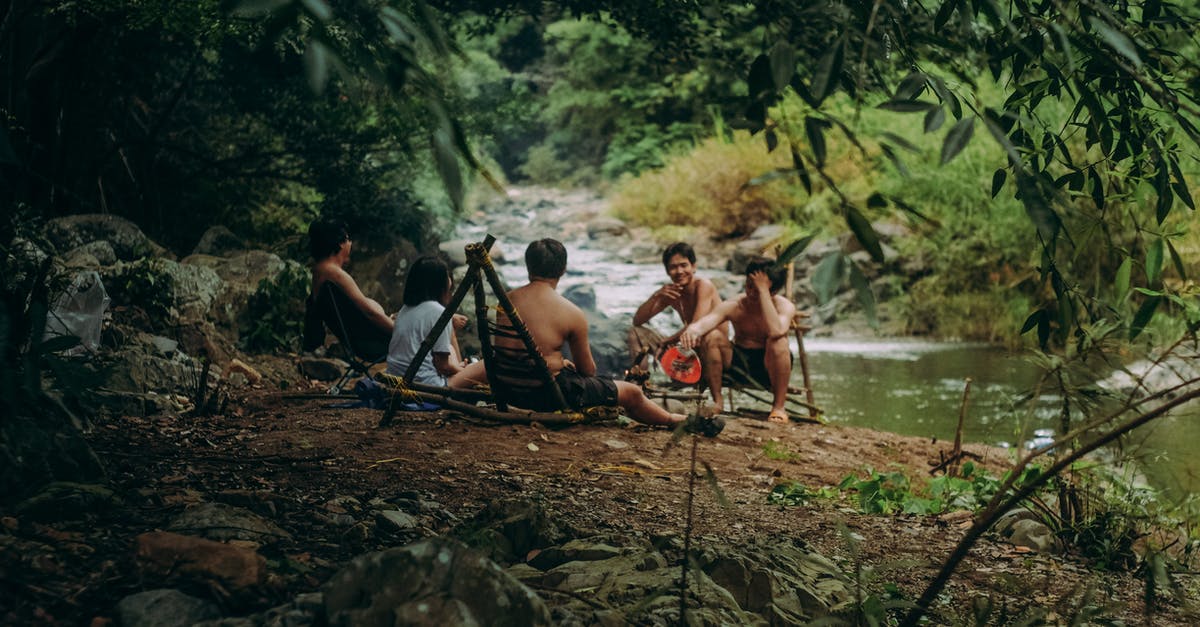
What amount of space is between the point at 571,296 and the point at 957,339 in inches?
213

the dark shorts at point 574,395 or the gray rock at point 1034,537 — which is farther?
the dark shorts at point 574,395

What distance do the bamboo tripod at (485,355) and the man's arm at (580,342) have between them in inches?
10.0

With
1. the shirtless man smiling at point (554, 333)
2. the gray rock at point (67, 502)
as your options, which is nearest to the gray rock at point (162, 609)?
the gray rock at point (67, 502)

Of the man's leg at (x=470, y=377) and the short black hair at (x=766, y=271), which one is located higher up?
the short black hair at (x=766, y=271)

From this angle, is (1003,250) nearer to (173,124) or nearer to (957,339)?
(957,339)

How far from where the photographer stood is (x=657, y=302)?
686 centimetres

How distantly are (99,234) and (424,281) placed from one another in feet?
10.3

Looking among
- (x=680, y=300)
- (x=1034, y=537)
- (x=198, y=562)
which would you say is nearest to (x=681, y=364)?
(x=680, y=300)

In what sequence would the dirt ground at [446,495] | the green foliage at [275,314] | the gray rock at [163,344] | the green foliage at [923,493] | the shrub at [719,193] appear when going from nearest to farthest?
the dirt ground at [446,495] → the green foliage at [923,493] → the gray rock at [163,344] → the green foliage at [275,314] → the shrub at [719,193]

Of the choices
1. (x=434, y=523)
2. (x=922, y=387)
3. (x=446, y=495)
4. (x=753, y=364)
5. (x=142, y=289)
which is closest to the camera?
(x=434, y=523)

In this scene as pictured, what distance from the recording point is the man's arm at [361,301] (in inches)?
221

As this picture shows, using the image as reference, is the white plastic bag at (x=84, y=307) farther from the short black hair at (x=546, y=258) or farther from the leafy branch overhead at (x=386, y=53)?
the leafy branch overhead at (x=386, y=53)

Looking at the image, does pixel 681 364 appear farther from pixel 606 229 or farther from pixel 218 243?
pixel 606 229

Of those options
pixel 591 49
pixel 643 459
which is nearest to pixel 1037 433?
pixel 643 459
